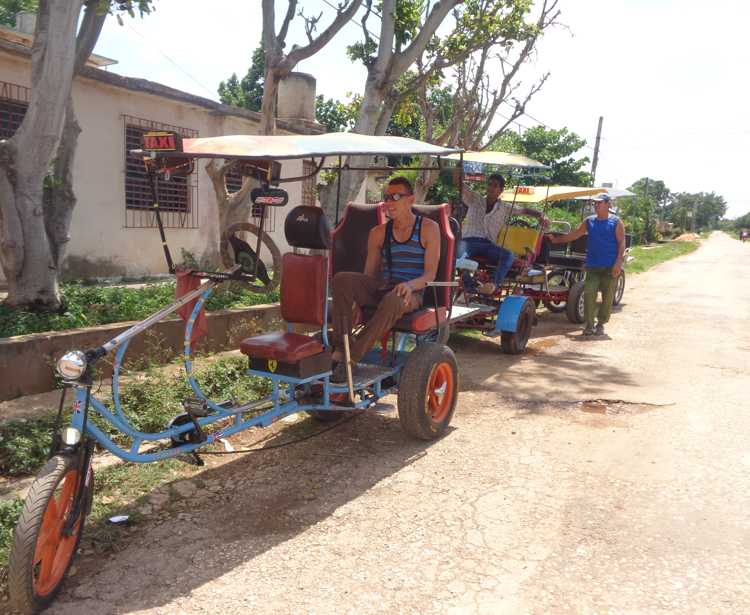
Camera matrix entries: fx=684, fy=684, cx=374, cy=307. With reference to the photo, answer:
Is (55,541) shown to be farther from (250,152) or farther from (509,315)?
(509,315)

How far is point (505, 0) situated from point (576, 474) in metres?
10.1

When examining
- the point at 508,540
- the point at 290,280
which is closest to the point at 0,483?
the point at 290,280

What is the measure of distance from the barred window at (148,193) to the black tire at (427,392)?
6474 millimetres

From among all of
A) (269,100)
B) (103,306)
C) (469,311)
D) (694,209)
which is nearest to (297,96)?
(269,100)

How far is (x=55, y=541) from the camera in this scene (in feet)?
9.76

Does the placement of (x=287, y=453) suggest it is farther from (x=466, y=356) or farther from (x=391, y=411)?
(x=466, y=356)

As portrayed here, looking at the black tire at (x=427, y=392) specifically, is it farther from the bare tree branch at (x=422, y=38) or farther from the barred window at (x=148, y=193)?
the barred window at (x=148, y=193)

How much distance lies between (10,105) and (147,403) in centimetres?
601

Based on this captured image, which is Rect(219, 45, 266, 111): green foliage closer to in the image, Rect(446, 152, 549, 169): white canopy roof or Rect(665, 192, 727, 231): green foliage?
Rect(446, 152, 549, 169): white canopy roof

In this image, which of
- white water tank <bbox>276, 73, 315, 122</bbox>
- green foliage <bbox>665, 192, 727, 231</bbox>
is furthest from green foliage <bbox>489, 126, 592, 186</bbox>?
green foliage <bbox>665, 192, 727, 231</bbox>

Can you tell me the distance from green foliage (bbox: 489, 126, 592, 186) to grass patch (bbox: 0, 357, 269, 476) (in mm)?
20460

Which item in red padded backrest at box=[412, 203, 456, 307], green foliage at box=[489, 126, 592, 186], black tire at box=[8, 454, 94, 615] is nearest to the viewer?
black tire at box=[8, 454, 94, 615]

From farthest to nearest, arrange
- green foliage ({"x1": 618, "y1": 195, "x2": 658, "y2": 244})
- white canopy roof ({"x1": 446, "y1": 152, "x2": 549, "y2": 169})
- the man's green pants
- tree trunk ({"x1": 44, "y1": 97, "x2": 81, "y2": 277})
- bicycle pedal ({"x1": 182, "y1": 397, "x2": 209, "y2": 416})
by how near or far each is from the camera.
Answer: green foliage ({"x1": 618, "y1": 195, "x2": 658, "y2": 244}), the man's green pants, white canopy roof ({"x1": 446, "y1": 152, "x2": 549, "y2": 169}), tree trunk ({"x1": 44, "y1": 97, "x2": 81, "y2": 277}), bicycle pedal ({"x1": 182, "y1": 397, "x2": 209, "y2": 416})

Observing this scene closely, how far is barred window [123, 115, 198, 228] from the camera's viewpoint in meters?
10.8
